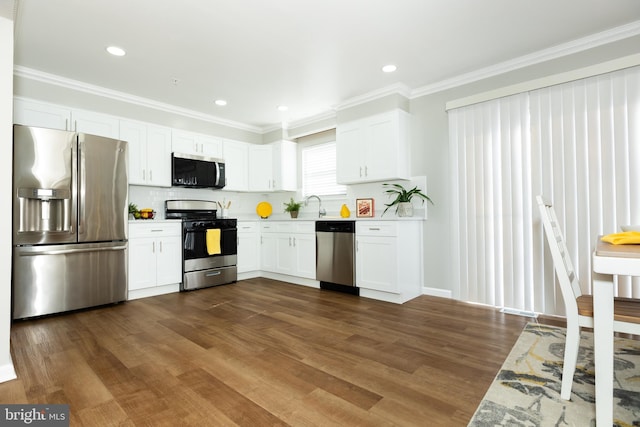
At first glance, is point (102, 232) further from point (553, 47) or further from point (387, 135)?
point (553, 47)

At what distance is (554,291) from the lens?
2.97 m

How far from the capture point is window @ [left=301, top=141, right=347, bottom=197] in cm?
498

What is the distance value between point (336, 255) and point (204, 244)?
180cm

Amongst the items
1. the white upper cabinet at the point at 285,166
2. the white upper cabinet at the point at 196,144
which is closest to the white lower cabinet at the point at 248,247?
the white upper cabinet at the point at 285,166

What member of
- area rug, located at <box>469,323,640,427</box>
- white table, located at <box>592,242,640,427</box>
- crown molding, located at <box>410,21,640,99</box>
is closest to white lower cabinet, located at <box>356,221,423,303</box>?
area rug, located at <box>469,323,640,427</box>

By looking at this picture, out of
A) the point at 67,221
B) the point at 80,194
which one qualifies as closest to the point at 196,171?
the point at 80,194

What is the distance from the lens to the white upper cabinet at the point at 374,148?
381 cm

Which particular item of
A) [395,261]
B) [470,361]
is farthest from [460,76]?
[470,361]

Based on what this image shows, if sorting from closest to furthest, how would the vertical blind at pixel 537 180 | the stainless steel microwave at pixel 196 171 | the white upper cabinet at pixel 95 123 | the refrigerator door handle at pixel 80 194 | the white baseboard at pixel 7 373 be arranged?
the white baseboard at pixel 7 373, the vertical blind at pixel 537 180, the refrigerator door handle at pixel 80 194, the white upper cabinet at pixel 95 123, the stainless steel microwave at pixel 196 171

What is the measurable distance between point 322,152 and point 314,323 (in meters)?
3.02

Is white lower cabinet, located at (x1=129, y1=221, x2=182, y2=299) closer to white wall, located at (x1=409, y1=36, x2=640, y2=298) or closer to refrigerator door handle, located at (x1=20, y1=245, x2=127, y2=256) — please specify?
refrigerator door handle, located at (x1=20, y1=245, x2=127, y2=256)

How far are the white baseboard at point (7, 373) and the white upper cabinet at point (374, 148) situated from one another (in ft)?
11.5

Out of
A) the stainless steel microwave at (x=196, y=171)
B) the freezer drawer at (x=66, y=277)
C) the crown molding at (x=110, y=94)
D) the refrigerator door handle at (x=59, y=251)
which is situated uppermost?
the crown molding at (x=110, y=94)

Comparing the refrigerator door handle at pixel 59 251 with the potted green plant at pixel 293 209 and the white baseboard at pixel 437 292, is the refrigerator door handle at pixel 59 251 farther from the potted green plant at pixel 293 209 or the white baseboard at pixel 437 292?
the white baseboard at pixel 437 292
